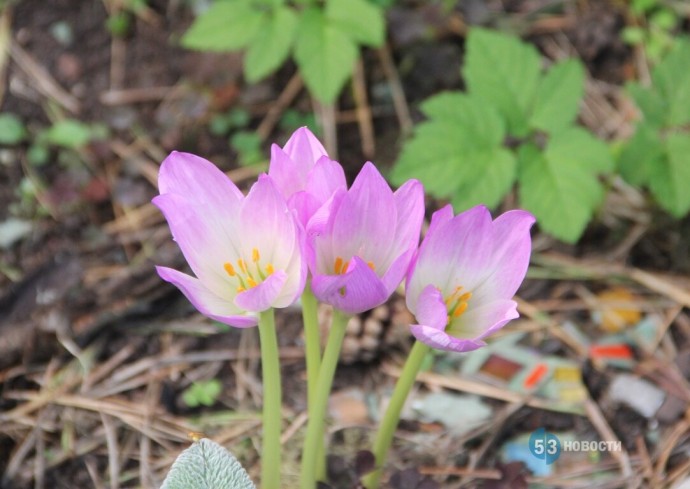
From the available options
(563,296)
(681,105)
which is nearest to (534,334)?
(563,296)

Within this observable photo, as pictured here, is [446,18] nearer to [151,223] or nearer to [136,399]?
[151,223]

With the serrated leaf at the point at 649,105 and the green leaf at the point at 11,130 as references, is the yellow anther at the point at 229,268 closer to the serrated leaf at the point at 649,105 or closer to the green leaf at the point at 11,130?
the serrated leaf at the point at 649,105

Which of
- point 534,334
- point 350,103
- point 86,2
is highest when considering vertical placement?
point 86,2

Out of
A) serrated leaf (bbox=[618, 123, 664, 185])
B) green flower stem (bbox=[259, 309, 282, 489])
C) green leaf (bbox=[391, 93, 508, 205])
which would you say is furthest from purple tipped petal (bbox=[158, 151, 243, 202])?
serrated leaf (bbox=[618, 123, 664, 185])

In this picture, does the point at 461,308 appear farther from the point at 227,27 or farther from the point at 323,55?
the point at 227,27

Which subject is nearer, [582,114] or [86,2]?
[582,114]

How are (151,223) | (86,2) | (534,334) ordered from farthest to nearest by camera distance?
1. (86,2)
2. (151,223)
3. (534,334)

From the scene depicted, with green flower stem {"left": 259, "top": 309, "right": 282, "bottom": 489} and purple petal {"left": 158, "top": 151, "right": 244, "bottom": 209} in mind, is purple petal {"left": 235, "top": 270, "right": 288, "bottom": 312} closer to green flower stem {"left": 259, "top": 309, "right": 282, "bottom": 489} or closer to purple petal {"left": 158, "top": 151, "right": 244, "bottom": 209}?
green flower stem {"left": 259, "top": 309, "right": 282, "bottom": 489}
